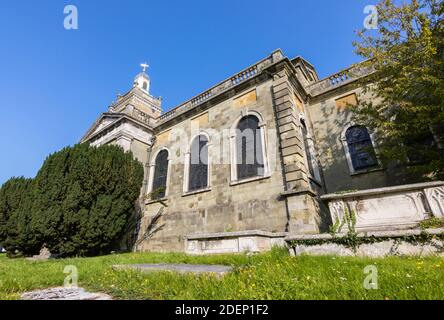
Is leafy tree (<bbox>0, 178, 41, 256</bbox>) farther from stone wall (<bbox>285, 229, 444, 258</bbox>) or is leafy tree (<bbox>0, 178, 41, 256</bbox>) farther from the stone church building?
stone wall (<bbox>285, 229, 444, 258</bbox>)

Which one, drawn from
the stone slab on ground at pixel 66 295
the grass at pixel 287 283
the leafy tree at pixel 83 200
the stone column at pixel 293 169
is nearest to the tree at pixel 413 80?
the stone column at pixel 293 169

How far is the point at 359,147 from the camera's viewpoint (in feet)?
36.6

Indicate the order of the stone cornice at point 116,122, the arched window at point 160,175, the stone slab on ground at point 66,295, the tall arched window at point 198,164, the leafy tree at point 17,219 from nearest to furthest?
the stone slab on ground at point 66,295, the leafy tree at point 17,219, the tall arched window at point 198,164, the arched window at point 160,175, the stone cornice at point 116,122

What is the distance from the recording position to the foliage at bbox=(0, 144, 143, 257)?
10.1 meters

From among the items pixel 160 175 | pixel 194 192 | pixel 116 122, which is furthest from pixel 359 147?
pixel 116 122

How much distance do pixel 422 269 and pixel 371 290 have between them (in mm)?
1193

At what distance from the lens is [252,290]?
280 cm

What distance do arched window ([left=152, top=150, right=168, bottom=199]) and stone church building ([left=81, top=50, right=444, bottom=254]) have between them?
7 cm

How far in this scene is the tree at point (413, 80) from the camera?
743cm

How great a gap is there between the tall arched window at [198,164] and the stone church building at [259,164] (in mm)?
64

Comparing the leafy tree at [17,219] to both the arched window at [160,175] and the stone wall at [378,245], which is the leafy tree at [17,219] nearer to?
the arched window at [160,175]

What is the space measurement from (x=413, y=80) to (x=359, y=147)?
4031 mm

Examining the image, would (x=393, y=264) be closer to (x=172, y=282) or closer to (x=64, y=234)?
(x=172, y=282)
